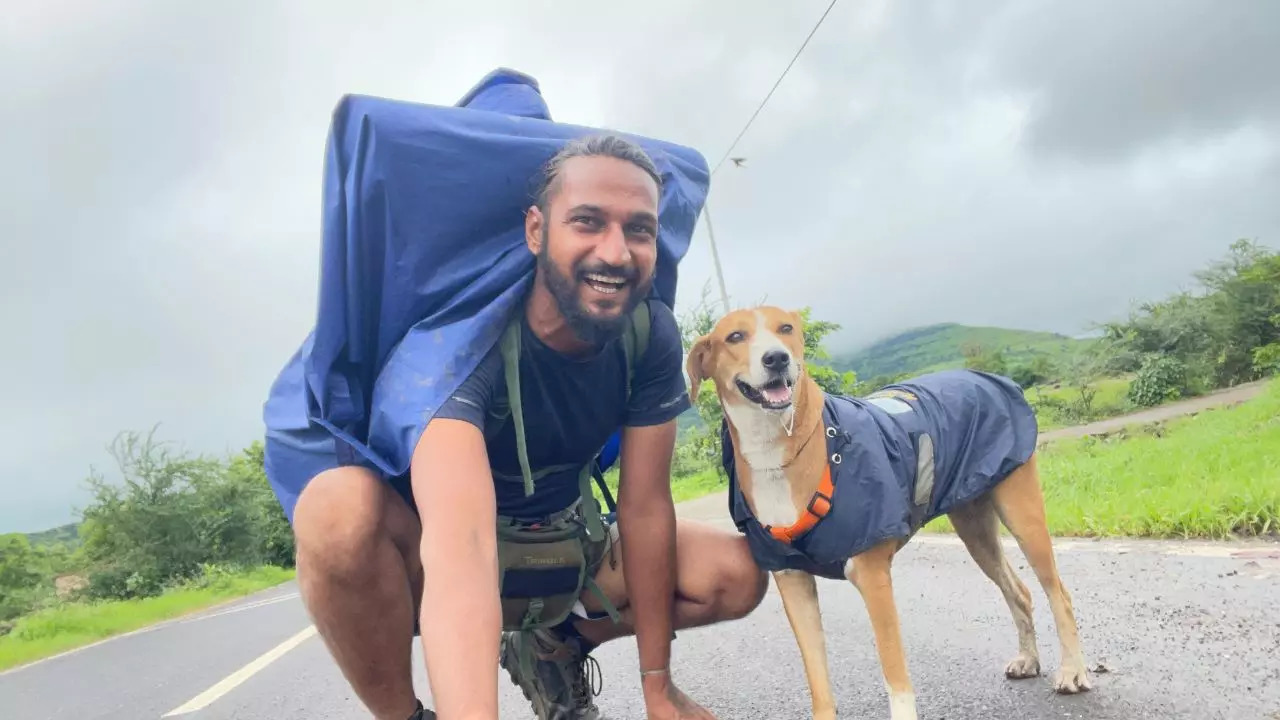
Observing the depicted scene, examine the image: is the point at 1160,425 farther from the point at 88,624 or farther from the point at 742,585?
the point at 88,624

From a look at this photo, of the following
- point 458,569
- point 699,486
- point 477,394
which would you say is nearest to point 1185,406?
point 699,486

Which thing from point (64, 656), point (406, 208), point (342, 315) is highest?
point (406, 208)

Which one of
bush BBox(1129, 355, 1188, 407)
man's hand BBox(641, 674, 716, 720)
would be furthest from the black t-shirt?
bush BBox(1129, 355, 1188, 407)

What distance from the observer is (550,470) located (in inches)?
110

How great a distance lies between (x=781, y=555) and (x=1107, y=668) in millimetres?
1149

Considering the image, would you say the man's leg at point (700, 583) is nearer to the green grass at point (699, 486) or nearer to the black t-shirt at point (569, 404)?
the black t-shirt at point (569, 404)

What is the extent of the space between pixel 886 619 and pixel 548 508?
3.72ft

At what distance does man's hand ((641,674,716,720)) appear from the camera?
2684 mm

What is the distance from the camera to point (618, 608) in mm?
3166

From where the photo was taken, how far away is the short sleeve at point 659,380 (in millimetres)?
2719

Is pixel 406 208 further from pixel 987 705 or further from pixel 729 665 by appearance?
pixel 729 665

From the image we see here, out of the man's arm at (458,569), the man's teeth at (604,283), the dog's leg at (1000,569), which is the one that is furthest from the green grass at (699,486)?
the man's arm at (458,569)

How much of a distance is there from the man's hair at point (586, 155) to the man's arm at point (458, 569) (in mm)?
699

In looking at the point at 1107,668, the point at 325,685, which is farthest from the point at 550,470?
the point at 325,685
